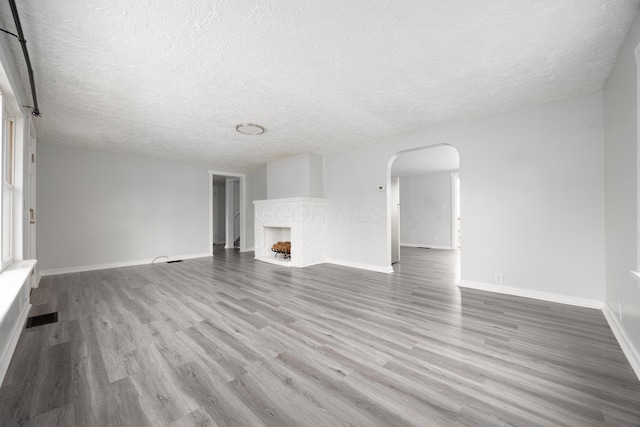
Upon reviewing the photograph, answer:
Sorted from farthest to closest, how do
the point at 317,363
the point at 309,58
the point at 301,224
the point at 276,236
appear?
1. the point at 276,236
2. the point at 301,224
3. the point at 309,58
4. the point at 317,363

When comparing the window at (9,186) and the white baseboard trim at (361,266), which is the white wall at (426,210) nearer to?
the white baseboard trim at (361,266)

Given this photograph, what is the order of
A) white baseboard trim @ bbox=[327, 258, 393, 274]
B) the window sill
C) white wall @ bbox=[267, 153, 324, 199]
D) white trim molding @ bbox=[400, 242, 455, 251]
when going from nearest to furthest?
the window sill
white baseboard trim @ bbox=[327, 258, 393, 274]
white wall @ bbox=[267, 153, 324, 199]
white trim molding @ bbox=[400, 242, 455, 251]

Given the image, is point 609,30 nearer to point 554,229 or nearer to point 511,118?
point 511,118

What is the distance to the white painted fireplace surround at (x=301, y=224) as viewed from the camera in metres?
5.44

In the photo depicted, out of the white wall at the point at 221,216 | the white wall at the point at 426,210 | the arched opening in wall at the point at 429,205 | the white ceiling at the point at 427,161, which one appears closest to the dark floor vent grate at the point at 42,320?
the white ceiling at the point at 427,161

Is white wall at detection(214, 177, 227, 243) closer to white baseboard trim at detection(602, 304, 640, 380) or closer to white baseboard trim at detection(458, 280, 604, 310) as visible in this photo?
white baseboard trim at detection(458, 280, 604, 310)

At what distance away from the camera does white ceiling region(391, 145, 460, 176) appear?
5666 mm

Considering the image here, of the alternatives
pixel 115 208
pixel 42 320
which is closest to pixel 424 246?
pixel 115 208

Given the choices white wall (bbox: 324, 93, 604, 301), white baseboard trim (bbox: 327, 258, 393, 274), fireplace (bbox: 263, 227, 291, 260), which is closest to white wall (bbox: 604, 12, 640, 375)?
white wall (bbox: 324, 93, 604, 301)

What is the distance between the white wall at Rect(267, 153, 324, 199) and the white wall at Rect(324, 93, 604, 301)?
2.20m

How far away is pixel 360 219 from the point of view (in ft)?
17.2

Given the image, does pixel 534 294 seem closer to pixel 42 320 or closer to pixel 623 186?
pixel 623 186

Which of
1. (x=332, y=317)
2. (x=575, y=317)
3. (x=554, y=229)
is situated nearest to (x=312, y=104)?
(x=332, y=317)

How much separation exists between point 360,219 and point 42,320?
14.9 feet
